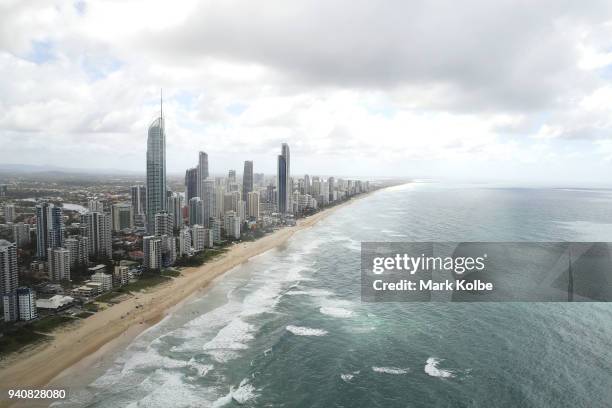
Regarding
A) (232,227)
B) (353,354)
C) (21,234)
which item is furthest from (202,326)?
(232,227)

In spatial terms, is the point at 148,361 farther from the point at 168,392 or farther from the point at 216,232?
the point at 216,232

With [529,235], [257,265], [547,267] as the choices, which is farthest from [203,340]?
[529,235]

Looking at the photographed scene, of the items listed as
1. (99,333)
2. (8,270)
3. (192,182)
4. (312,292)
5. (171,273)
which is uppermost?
(192,182)

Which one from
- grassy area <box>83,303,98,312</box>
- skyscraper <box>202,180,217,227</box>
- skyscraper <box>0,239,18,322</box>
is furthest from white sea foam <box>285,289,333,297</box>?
skyscraper <box>202,180,217,227</box>

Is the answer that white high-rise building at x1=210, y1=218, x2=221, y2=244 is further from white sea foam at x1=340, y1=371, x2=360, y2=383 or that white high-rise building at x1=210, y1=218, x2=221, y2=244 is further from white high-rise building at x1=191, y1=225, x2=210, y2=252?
white sea foam at x1=340, y1=371, x2=360, y2=383

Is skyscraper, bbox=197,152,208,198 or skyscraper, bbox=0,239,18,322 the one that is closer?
skyscraper, bbox=0,239,18,322

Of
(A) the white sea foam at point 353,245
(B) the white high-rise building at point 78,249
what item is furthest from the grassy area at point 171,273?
(A) the white sea foam at point 353,245

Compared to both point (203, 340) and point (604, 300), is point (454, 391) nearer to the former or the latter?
point (203, 340)
